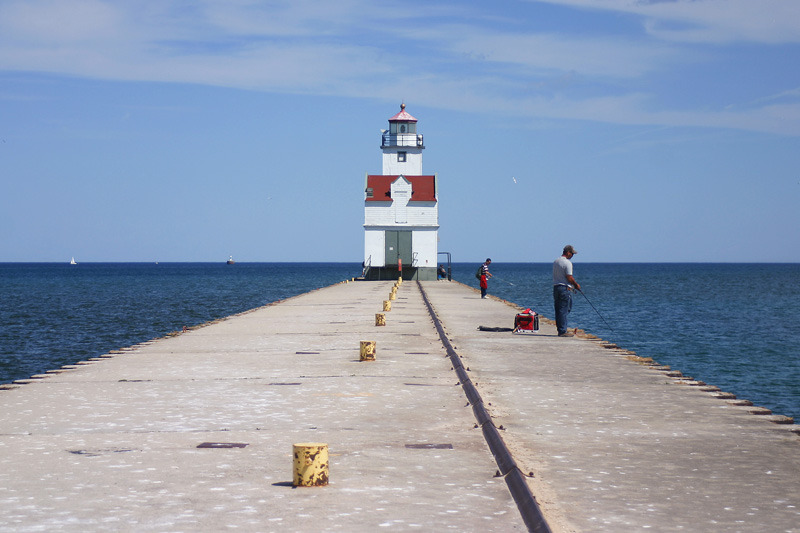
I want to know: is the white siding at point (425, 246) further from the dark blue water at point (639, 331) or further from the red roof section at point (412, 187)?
the dark blue water at point (639, 331)

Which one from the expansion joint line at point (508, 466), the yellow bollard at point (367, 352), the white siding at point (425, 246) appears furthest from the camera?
the white siding at point (425, 246)

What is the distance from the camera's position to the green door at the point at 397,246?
61375 millimetres

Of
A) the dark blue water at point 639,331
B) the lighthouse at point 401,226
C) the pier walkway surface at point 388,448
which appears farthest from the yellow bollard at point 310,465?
the lighthouse at point 401,226

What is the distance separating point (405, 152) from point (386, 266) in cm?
1001

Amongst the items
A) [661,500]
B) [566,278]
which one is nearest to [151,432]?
[661,500]

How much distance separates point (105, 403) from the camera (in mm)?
11203

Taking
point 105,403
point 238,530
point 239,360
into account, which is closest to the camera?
point 238,530

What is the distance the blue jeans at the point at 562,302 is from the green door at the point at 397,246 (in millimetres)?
→ 40259

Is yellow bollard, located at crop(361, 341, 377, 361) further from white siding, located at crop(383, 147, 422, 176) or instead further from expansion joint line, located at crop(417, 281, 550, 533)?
white siding, located at crop(383, 147, 422, 176)

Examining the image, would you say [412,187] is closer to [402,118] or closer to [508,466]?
[402,118]

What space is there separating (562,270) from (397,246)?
42.4 m

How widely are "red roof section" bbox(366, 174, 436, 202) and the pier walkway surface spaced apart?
45638 mm

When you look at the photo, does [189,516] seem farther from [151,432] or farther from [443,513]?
[151,432]

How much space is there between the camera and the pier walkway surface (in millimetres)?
6250
